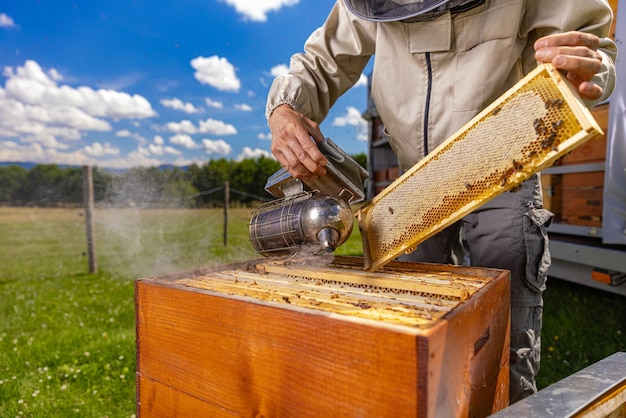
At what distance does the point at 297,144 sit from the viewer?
160cm

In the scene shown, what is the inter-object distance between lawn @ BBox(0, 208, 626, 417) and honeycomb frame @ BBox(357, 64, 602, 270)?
62cm

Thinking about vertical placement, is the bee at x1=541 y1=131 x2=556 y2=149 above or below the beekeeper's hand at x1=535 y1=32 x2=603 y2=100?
below

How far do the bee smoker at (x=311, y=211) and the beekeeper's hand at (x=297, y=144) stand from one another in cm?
4

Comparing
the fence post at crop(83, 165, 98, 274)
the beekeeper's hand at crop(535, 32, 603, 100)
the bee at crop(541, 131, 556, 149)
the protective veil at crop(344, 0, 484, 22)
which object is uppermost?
the protective veil at crop(344, 0, 484, 22)

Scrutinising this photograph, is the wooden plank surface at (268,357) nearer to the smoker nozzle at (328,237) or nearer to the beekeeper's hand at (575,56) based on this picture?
the smoker nozzle at (328,237)

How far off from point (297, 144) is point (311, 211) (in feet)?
1.05

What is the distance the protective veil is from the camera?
1495 mm

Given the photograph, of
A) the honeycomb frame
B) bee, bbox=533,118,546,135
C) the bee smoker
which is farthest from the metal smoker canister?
bee, bbox=533,118,546,135

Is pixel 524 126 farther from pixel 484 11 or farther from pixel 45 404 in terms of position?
pixel 45 404

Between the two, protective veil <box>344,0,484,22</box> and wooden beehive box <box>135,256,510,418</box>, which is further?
protective veil <box>344,0,484,22</box>

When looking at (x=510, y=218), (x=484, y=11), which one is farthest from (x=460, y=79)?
(x=510, y=218)

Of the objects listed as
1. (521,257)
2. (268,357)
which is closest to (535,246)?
(521,257)

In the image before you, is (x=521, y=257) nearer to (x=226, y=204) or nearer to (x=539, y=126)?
(x=539, y=126)

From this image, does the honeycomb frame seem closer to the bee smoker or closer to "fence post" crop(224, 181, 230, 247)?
the bee smoker
